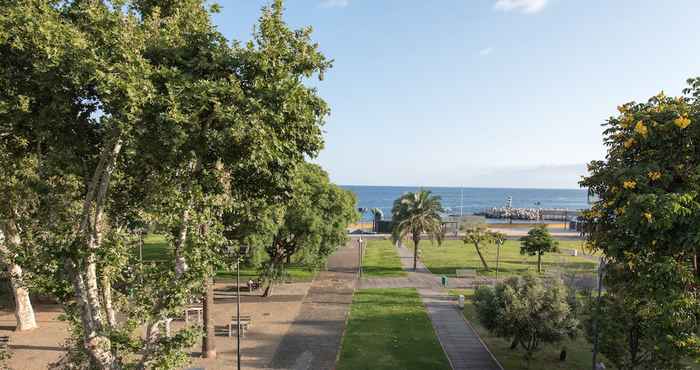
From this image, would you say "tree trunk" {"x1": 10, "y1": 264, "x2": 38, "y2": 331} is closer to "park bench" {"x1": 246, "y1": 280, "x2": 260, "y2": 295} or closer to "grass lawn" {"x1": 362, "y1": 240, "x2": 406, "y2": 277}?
"park bench" {"x1": 246, "y1": 280, "x2": 260, "y2": 295}

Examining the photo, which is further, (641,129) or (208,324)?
(208,324)

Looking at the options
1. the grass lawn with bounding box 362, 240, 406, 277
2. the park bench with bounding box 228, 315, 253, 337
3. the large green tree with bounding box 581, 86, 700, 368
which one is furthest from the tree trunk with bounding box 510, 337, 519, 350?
the grass lawn with bounding box 362, 240, 406, 277

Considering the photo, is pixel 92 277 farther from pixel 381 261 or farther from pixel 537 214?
pixel 537 214

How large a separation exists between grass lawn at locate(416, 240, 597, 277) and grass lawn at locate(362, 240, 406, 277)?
3554 millimetres

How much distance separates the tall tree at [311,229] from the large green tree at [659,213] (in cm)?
2064

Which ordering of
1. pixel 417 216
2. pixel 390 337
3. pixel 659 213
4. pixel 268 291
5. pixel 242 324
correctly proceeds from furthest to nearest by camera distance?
pixel 417 216, pixel 268 291, pixel 242 324, pixel 390 337, pixel 659 213

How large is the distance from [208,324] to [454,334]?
13357 millimetres

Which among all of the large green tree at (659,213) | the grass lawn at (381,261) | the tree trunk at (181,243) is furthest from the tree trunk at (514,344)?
the grass lawn at (381,261)

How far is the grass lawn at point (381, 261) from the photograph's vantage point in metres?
41.0

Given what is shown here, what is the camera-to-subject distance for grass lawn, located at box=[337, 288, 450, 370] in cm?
1928

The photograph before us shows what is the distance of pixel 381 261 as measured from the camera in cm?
4781

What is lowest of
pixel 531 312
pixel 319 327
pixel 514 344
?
pixel 319 327

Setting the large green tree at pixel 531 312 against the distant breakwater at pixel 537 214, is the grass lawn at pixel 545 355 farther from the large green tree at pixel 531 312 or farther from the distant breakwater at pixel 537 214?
the distant breakwater at pixel 537 214

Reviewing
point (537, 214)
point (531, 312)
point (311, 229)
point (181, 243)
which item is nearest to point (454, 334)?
point (531, 312)
